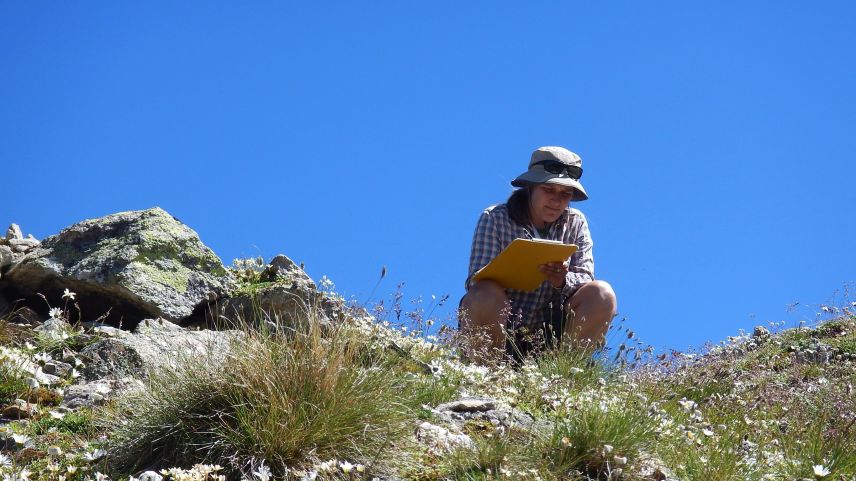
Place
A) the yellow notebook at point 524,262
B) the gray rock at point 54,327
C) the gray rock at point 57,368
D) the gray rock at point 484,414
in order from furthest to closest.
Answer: the yellow notebook at point 524,262, the gray rock at point 54,327, the gray rock at point 57,368, the gray rock at point 484,414

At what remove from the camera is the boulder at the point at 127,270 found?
8.13 m

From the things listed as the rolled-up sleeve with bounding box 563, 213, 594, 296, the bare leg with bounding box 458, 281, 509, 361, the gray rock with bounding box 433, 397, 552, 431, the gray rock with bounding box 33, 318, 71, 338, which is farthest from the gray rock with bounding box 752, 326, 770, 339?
the gray rock with bounding box 33, 318, 71, 338

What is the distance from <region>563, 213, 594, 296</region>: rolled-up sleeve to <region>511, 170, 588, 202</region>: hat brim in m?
0.31

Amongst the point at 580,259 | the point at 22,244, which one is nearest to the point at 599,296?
the point at 580,259

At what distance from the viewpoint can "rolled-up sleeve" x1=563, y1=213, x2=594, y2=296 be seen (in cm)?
879

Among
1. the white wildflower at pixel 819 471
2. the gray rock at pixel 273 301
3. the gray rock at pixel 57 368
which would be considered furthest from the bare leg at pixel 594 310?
the gray rock at pixel 57 368

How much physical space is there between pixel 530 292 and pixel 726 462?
4135 mm

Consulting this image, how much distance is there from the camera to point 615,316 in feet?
28.2

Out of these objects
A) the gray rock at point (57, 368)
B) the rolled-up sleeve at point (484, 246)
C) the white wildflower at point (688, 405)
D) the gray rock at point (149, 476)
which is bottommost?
the gray rock at point (149, 476)

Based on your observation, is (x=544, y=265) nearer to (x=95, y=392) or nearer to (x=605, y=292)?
(x=605, y=292)

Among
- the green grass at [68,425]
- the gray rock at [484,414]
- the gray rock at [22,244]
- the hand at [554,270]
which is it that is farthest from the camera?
the gray rock at [22,244]

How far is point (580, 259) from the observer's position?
904 cm

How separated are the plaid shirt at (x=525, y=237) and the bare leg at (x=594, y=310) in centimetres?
23

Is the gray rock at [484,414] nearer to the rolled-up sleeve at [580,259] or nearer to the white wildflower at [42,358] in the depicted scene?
the white wildflower at [42,358]
